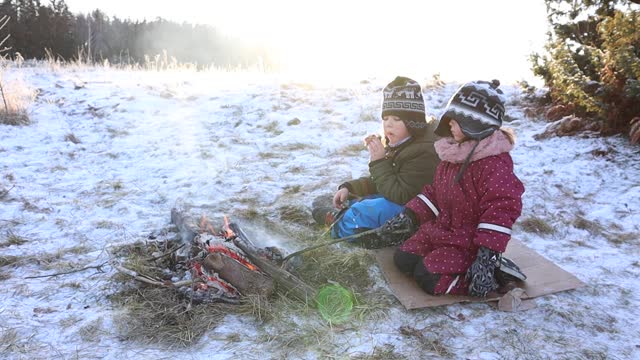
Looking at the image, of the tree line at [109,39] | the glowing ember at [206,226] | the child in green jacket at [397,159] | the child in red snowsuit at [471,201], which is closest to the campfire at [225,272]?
the glowing ember at [206,226]

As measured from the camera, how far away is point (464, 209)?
9.52 feet

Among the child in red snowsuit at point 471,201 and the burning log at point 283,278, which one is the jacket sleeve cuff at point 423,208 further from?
the burning log at point 283,278

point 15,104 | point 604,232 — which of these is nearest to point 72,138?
point 15,104

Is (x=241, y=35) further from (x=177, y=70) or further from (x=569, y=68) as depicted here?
(x=569, y=68)

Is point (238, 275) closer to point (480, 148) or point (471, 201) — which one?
point (471, 201)

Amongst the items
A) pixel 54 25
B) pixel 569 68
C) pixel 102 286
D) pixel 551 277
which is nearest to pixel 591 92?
pixel 569 68

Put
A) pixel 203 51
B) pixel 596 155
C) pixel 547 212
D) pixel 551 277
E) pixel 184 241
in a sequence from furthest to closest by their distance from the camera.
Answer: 1. pixel 203 51
2. pixel 596 155
3. pixel 547 212
4. pixel 184 241
5. pixel 551 277

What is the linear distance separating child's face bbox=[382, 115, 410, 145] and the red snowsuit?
1.84ft

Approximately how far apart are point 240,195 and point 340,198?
58.2 inches

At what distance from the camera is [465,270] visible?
295 centimetres

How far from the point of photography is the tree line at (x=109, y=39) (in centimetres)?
3497

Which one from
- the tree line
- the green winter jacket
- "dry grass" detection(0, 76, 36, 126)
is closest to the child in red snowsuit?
the green winter jacket

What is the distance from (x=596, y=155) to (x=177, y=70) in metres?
9.82

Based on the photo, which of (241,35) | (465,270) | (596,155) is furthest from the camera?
(241,35)
